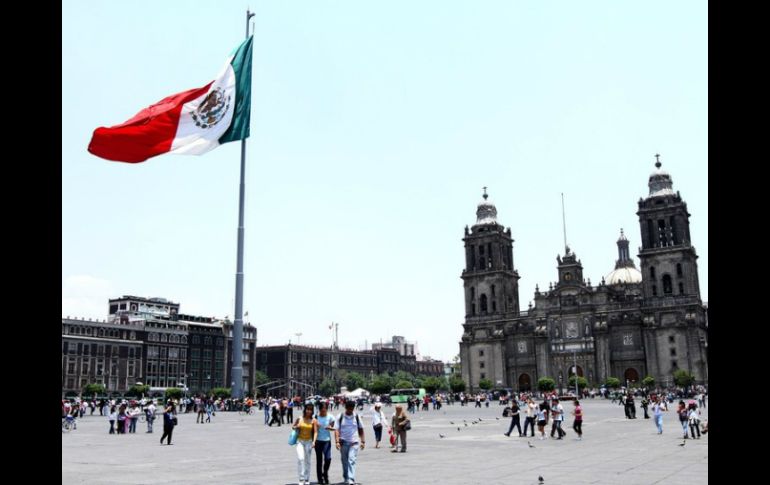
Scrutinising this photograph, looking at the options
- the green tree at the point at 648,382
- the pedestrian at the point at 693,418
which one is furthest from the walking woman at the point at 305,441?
the green tree at the point at 648,382

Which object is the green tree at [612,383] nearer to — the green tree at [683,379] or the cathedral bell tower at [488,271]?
the green tree at [683,379]

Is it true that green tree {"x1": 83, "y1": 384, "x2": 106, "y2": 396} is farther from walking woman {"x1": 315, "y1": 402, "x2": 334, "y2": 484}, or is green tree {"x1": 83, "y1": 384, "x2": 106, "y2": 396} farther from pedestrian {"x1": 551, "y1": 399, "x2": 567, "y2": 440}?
walking woman {"x1": 315, "y1": 402, "x2": 334, "y2": 484}

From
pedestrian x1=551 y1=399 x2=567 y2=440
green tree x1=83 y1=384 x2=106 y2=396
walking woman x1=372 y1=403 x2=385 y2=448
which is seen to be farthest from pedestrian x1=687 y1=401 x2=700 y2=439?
green tree x1=83 y1=384 x2=106 y2=396

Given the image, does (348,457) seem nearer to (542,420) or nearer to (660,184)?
(542,420)

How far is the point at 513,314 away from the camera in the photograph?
398ft

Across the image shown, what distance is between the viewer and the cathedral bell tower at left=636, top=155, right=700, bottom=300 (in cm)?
10219

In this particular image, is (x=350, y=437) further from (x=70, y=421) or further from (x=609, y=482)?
(x=70, y=421)

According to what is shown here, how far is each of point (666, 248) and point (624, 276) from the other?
86.1 ft

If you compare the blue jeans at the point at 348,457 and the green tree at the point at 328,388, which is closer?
the blue jeans at the point at 348,457

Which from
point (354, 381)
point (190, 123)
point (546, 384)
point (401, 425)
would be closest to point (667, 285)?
point (546, 384)

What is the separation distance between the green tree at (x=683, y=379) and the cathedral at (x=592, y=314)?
11.1 feet

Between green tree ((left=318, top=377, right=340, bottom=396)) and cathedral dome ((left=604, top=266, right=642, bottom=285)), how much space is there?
191 feet

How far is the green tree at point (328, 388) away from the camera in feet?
471
